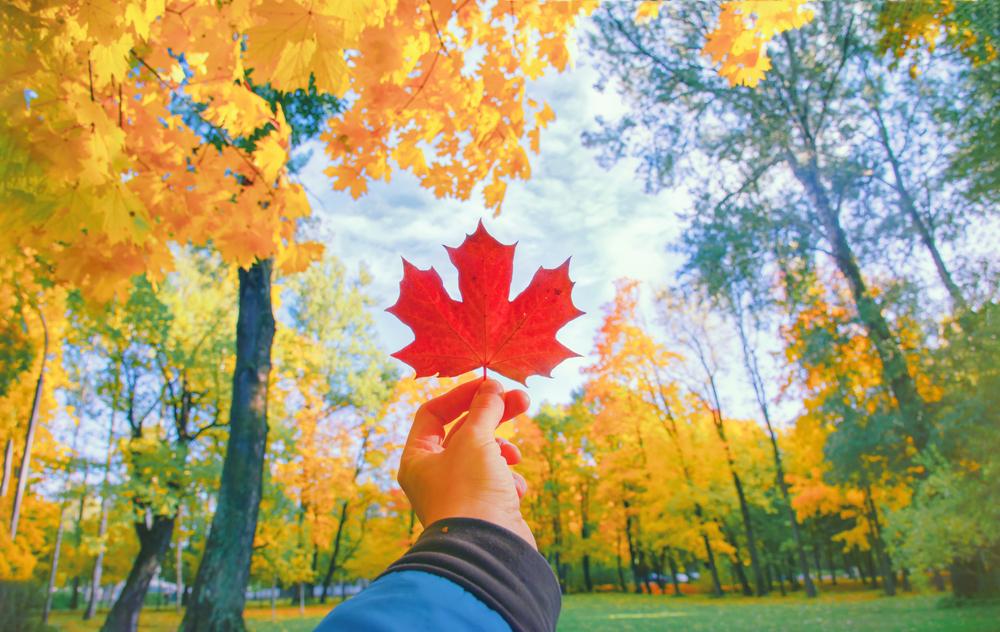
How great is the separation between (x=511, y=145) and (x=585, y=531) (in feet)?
116

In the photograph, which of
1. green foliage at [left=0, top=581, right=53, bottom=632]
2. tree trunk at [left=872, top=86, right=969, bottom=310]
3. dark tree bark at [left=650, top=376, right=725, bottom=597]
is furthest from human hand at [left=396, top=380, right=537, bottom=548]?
dark tree bark at [left=650, top=376, right=725, bottom=597]

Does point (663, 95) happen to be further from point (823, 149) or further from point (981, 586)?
point (981, 586)

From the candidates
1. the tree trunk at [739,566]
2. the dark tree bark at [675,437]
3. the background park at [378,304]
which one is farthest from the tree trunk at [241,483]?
the tree trunk at [739,566]

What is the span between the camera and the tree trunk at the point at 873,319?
10.2 m

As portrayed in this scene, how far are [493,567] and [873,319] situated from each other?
40.0 feet

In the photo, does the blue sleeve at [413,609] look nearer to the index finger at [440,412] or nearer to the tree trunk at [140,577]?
the index finger at [440,412]

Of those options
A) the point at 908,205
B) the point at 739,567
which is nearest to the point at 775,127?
the point at 908,205

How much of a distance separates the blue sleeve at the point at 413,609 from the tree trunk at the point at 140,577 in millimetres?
14383

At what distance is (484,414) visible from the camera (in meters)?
1.04

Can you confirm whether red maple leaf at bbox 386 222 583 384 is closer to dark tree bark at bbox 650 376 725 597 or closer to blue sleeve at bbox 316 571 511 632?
blue sleeve at bbox 316 571 511 632

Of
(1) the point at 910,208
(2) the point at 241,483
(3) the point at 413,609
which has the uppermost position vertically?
(1) the point at 910,208

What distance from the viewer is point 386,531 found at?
2995 cm

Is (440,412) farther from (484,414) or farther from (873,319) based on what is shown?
(873,319)

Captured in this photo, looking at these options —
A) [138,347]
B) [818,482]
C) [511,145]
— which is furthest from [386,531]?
[511,145]
